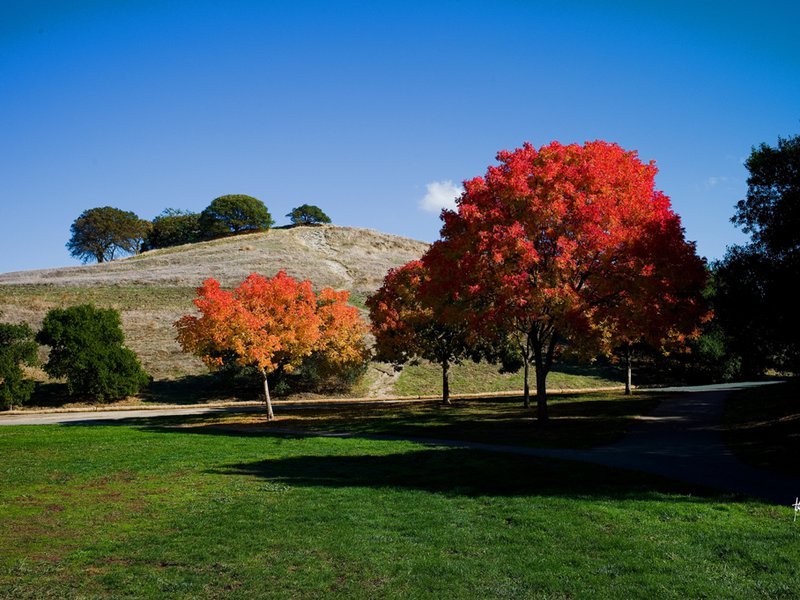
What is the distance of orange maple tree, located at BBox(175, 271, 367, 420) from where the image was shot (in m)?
31.0

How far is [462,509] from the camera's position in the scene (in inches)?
457

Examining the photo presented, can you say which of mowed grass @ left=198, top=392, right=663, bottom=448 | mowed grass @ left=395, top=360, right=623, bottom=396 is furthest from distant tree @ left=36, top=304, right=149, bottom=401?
mowed grass @ left=395, top=360, right=623, bottom=396

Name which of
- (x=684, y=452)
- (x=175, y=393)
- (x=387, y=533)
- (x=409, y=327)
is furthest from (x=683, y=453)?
(x=175, y=393)

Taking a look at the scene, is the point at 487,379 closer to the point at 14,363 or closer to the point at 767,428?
the point at 767,428

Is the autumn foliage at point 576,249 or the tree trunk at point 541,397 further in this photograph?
the tree trunk at point 541,397

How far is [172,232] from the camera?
133000 mm

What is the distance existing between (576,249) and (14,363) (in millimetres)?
39563

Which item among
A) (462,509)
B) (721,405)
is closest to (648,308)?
(721,405)

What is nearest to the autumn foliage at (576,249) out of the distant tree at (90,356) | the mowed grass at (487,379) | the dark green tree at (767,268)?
the dark green tree at (767,268)

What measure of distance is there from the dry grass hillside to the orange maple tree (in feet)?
65.8

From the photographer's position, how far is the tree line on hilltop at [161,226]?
12319 cm

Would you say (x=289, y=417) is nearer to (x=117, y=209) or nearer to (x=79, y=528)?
(x=79, y=528)

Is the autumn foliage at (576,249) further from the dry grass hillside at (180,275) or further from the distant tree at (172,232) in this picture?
the distant tree at (172,232)

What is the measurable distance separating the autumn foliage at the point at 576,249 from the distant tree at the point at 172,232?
396ft
